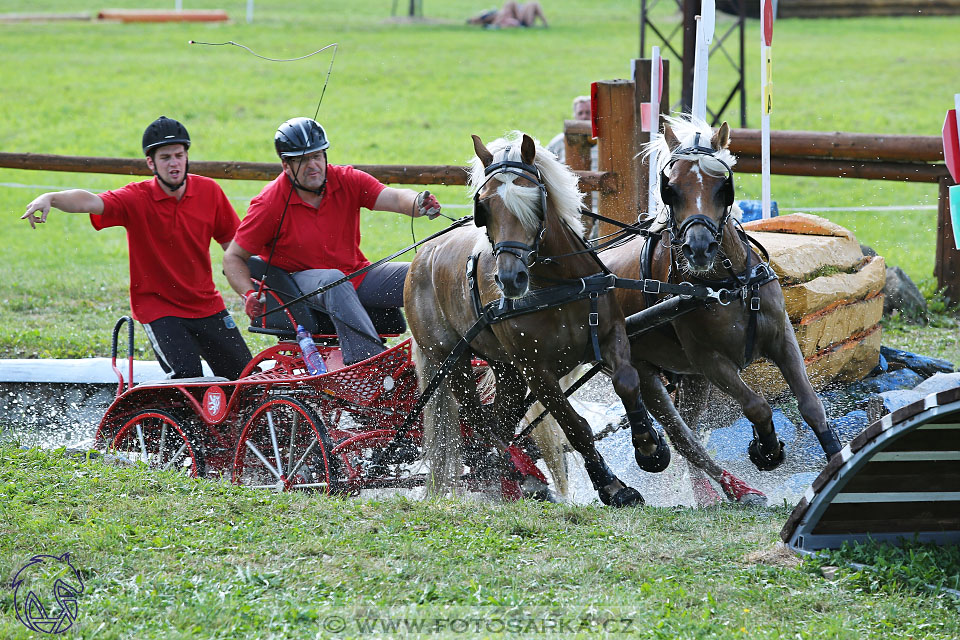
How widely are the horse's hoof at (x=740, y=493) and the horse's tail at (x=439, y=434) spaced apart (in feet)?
4.49

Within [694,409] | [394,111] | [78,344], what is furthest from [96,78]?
[694,409]

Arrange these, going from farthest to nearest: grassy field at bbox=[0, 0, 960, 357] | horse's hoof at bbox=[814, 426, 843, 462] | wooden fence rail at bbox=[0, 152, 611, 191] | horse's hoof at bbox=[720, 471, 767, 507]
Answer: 1. grassy field at bbox=[0, 0, 960, 357]
2. wooden fence rail at bbox=[0, 152, 611, 191]
3. horse's hoof at bbox=[720, 471, 767, 507]
4. horse's hoof at bbox=[814, 426, 843, 462]

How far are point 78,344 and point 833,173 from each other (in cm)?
616

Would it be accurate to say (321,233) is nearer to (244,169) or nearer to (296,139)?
(296,139)

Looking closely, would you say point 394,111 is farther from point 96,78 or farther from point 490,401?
point 490,401

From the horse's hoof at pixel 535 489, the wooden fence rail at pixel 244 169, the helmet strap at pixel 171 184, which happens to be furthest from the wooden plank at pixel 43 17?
the horse's hoof at pixel 535 489

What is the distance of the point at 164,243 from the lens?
569 cm

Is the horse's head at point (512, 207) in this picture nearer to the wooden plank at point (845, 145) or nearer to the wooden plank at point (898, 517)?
the wooden plank at point (898, 517)

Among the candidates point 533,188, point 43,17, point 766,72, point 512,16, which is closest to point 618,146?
point 766,72

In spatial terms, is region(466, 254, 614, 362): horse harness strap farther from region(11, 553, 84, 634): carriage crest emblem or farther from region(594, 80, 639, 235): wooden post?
region(594, 80, 639, 235): wooden post

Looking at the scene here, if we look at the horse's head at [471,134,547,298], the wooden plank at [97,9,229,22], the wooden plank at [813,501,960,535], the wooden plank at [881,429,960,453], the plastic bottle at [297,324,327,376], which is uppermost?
the wooden plank at [97,9,229,22]

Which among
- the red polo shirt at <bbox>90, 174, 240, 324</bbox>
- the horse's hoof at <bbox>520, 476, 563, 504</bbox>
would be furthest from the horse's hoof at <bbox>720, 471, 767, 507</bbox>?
the red polo shirt at <bbox>90, 174, 240, 324</bbox>

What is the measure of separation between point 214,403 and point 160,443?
0.55 metres

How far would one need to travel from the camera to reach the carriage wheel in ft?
18.3
